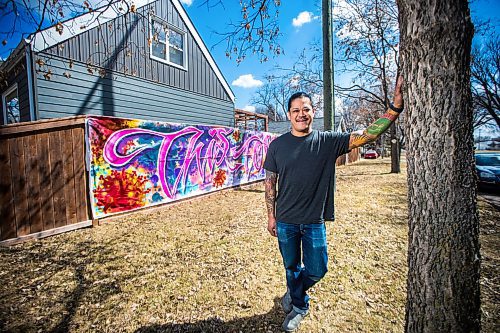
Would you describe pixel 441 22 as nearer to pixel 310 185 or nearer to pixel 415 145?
pixel 415 145

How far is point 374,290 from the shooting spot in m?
2.81

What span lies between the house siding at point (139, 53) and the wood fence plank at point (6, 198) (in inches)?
103

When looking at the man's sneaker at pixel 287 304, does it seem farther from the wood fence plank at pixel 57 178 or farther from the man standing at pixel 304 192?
the wood fence plank at pixel 57 178

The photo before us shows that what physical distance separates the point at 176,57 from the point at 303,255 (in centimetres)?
1052

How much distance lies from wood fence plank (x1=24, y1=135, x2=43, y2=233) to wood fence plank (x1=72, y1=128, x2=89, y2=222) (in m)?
0.62

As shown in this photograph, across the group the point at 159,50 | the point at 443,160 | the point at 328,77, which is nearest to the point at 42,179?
the point at 443,160

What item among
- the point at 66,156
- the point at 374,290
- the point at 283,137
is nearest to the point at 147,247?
the point at 66,156

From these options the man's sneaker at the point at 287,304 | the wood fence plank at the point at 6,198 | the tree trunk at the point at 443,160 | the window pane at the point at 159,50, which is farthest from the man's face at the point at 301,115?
the window pane at the point at 159,50

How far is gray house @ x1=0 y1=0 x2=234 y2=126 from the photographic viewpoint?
638 cm

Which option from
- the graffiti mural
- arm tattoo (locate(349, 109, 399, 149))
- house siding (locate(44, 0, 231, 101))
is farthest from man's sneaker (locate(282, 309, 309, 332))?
house siding (locate(44, 0, 231, 101))

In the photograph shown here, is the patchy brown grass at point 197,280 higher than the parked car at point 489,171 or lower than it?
lower

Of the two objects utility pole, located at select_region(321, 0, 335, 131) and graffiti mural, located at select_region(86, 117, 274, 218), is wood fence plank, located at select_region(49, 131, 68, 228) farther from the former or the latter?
utility pole, located at select_region(321, 0, 335, 131)

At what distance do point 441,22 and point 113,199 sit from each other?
253 inches

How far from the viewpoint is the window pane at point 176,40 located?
9781 mm
